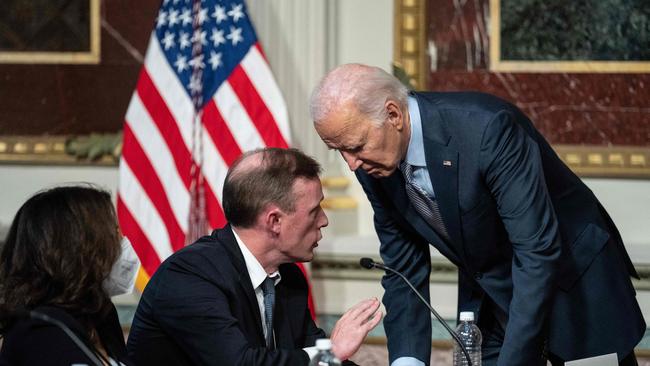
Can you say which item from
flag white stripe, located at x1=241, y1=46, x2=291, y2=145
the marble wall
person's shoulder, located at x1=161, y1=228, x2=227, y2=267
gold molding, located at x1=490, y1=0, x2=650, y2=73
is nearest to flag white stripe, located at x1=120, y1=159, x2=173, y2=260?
the marble wall

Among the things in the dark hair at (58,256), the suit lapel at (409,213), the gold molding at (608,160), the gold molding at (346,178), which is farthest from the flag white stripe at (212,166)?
the dark hair at (58,256)

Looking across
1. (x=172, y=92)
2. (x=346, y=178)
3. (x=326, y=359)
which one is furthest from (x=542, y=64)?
(x=326, y=359)

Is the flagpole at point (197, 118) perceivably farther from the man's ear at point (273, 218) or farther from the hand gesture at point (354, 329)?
the hand gesture at point (354, 329)

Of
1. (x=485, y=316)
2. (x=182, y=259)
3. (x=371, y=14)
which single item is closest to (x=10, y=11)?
(x=371, y=14)

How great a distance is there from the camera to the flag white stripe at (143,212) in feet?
16.6

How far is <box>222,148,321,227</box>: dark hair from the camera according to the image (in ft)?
10.3

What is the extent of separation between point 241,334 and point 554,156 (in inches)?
37.4

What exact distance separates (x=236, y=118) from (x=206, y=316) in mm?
2171

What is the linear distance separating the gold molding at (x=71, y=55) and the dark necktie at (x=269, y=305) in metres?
2.67

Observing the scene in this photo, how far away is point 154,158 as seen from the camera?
16.9ft

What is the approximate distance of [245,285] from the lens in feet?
10.2

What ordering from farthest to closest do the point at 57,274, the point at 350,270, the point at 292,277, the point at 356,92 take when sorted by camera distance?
the point at 350,270, the point at 292,277, the point at 356,92, the point at 57,274

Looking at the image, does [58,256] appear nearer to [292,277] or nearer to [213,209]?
[292,277]

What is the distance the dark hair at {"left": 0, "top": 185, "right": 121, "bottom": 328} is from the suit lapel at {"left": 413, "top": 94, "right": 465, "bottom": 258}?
0.81 meters
